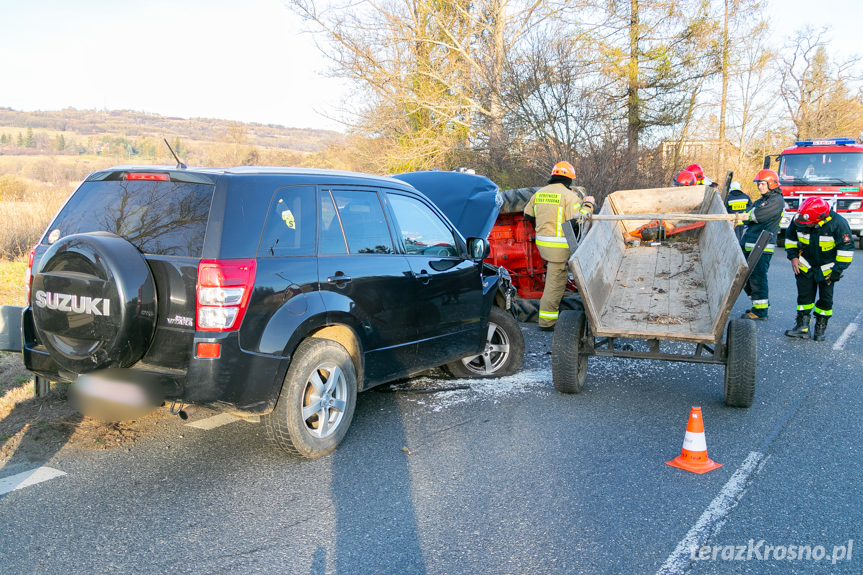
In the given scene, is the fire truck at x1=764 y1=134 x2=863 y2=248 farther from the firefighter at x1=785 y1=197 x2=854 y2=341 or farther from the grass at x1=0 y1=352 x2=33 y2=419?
the grass at x1=0 y1=352 x2=33 y2=419

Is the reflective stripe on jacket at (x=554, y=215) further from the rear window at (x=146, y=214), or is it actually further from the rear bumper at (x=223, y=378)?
the rear window at (x=146, y=214)

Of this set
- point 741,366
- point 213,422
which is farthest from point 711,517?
point 213,422

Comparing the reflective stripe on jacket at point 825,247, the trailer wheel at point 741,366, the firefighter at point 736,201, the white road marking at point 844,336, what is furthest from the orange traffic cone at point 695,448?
the firefighter at point 736,201

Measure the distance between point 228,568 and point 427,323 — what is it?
8.34 ft

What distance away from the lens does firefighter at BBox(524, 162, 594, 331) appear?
8016 millimetres

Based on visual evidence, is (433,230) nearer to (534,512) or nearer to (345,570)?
(534,512)

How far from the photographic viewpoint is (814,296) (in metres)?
8.23

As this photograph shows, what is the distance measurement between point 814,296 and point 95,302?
26.4ft

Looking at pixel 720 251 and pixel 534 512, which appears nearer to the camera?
pixel 534 512

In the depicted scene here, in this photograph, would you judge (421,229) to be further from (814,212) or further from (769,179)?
(769,179)

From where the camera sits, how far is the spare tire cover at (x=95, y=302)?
3.65 m

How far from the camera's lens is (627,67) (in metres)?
17.7

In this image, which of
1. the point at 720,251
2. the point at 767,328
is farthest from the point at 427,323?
the point at 767,328
